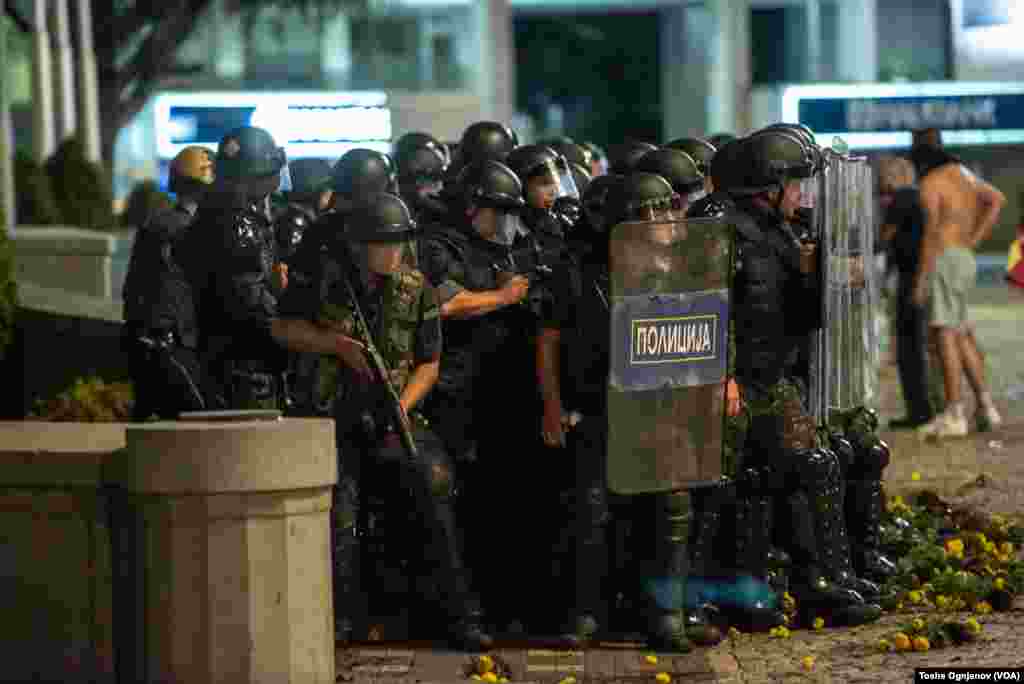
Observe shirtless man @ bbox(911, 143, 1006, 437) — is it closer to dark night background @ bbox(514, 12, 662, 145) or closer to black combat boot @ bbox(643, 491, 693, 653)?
black combat boot @ bbox(643, 491, 693, 653)

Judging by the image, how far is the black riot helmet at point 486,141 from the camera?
1103 cm

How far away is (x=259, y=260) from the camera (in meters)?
9.64

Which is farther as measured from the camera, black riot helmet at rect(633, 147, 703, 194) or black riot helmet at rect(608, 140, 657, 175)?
black riot helmet at rect(608, 140, 657, 175)

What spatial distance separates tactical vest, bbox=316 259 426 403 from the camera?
8234mm

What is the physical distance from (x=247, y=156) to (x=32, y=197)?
16.0m

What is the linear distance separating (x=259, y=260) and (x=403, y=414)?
1.75m

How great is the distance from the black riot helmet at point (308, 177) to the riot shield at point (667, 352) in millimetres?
4043

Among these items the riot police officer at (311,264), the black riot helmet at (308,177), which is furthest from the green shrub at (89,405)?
the riot police officer at (311,264)

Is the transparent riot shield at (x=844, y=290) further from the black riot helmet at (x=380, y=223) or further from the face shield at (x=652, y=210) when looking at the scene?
the black riot helmet at (x=380, y=223)

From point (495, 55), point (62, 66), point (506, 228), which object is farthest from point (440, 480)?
point (495, 55)

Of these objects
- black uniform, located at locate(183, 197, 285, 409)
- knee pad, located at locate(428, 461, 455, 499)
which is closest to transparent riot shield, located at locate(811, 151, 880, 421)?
knee pad, located at locate(428, 461, 455, 499)

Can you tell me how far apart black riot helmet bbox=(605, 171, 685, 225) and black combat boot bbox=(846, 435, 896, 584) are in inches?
66.5

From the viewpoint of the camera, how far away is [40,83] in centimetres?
2536

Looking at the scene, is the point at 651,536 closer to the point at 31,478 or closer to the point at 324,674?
the point at 324,674
